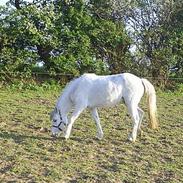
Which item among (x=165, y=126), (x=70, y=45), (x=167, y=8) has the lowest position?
(x=165, y=126)

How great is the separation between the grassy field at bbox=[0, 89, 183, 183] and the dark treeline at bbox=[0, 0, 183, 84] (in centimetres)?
531

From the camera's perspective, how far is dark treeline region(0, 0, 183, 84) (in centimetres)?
1647

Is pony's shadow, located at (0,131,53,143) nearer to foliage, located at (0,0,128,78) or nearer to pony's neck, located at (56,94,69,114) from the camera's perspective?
pony's neck, located at (56,94,69,114)

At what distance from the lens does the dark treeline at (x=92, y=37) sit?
16469 millimetres

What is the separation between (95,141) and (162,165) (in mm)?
1624

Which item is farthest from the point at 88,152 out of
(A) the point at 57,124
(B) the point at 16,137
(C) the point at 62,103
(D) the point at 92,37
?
(D) the point at 92,37

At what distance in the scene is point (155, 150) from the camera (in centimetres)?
828

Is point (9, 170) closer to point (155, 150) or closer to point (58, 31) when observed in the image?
point (155, 150)

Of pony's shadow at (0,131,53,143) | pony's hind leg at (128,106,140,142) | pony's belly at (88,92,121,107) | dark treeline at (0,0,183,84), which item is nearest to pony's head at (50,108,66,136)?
pony's shadow at (0,131,53,143)

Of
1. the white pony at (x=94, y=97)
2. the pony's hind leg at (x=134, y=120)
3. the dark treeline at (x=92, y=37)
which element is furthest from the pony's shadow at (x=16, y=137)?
the dark treeline at (x=92, y=37)

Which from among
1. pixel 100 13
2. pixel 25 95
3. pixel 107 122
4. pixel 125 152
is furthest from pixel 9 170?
pixel 100 13

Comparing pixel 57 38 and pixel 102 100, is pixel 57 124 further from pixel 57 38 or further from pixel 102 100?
pixel 57 38

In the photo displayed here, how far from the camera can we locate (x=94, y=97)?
884cm

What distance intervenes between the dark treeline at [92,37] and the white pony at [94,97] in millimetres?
7794
